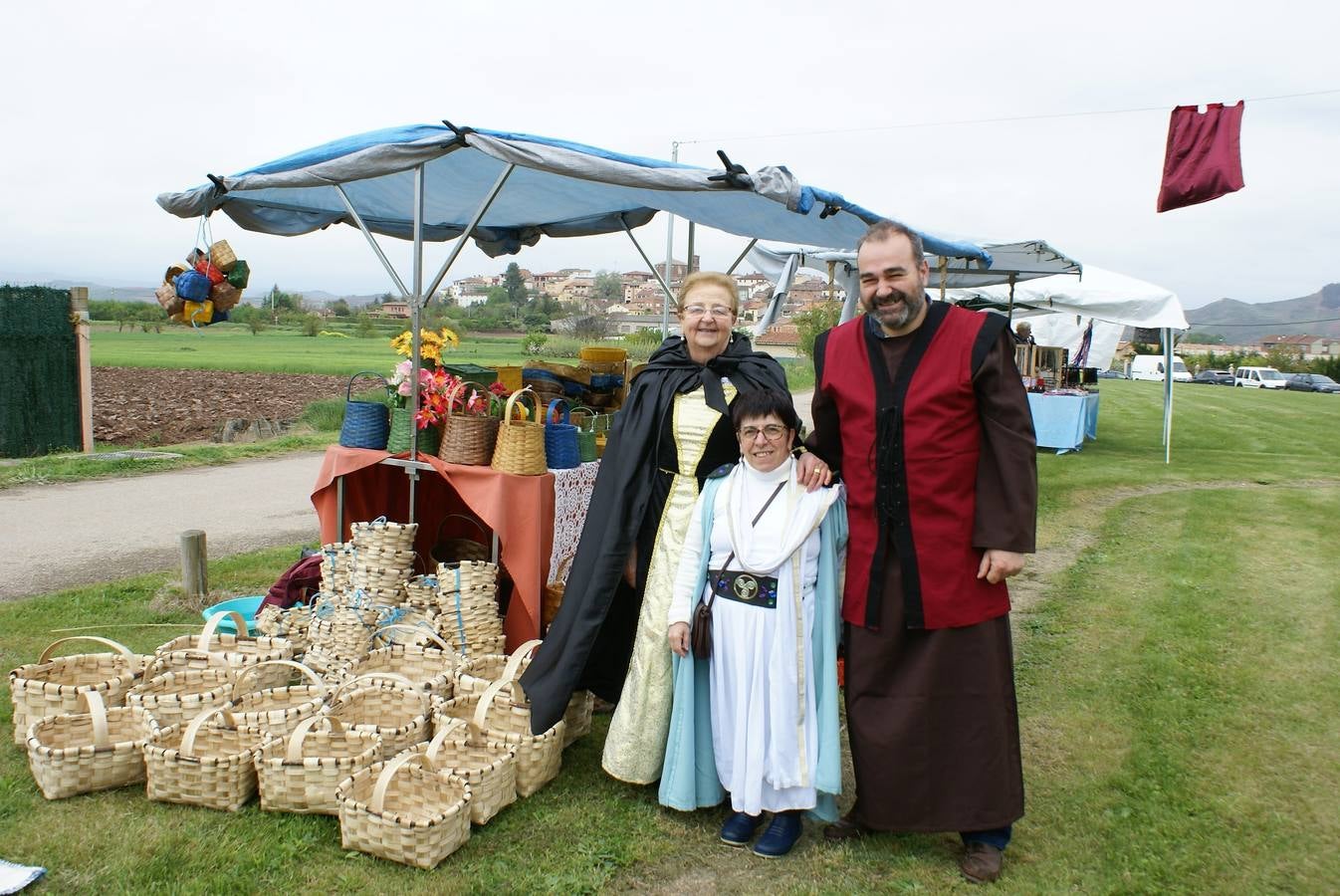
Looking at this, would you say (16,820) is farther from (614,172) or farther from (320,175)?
(614,172)

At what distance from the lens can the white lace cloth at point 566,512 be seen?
4.25 m

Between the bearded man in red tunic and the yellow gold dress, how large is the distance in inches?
23.1

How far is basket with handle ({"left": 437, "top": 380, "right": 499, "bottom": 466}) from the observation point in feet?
13.9

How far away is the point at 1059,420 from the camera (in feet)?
42.7

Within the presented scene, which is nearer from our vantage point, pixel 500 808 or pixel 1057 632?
pixel 500 808

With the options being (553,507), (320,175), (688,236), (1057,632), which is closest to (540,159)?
(320,175)

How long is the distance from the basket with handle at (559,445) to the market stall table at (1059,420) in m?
9.97

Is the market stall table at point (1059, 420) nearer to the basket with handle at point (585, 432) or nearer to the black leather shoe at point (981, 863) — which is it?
the basket with handle at point (585, 432)

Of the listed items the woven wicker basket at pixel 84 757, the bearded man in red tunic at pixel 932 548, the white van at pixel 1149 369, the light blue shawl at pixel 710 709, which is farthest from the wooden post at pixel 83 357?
the white van at pixel 1149 369

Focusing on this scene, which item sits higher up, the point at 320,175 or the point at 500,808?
the point at 320,175

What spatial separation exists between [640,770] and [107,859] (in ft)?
5.03

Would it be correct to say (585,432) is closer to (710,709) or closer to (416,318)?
(416,318)

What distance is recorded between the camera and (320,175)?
428 cm

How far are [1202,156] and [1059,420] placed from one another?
17.9 ft
